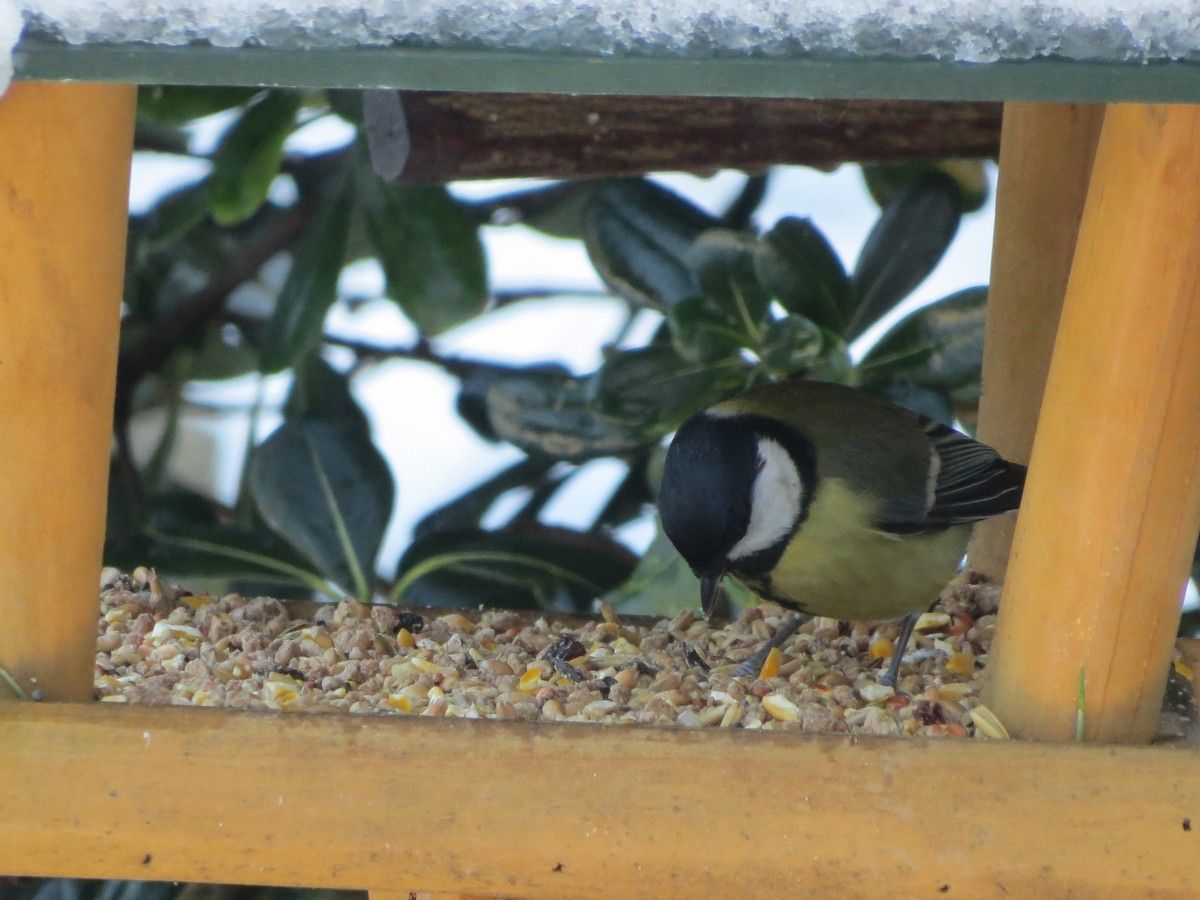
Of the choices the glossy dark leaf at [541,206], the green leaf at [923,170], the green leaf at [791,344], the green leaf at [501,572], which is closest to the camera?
the green leaf at [791,344]

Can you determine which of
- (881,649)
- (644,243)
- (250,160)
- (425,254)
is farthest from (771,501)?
(250,160)

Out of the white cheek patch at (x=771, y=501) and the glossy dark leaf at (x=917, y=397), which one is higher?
the glossy dark leaf at (x=917, y=397)

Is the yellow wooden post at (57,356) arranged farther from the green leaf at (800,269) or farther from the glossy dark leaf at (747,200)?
the glossy dark leaf at (747,200)

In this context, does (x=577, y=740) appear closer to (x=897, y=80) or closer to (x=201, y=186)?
(x=897, y=80)

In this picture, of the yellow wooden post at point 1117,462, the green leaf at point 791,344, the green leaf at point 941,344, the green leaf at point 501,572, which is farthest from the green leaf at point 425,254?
the yellow wooden post at point 1117,462

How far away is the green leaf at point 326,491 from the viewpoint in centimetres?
161

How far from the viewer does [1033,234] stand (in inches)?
53.4

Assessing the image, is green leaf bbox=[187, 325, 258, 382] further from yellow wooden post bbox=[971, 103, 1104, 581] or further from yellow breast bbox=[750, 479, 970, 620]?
yellow wooden post bbox=[971, 103, 1104, 581]

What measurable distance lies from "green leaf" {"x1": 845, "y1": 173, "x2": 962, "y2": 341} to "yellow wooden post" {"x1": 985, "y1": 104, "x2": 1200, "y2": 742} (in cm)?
65

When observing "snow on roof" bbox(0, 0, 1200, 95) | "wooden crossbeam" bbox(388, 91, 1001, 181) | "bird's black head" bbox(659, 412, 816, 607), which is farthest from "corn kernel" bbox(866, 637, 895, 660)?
"snow on roof" bbox(0, 0, 1200, 95)

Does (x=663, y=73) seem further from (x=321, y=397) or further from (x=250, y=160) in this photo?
(x=321, y=397)

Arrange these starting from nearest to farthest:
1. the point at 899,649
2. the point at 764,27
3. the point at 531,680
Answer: the point at 764,27, the point at 531,680, the point at 899,649

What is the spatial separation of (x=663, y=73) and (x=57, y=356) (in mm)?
442

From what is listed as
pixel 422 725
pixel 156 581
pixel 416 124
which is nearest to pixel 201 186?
pixel 416 124
